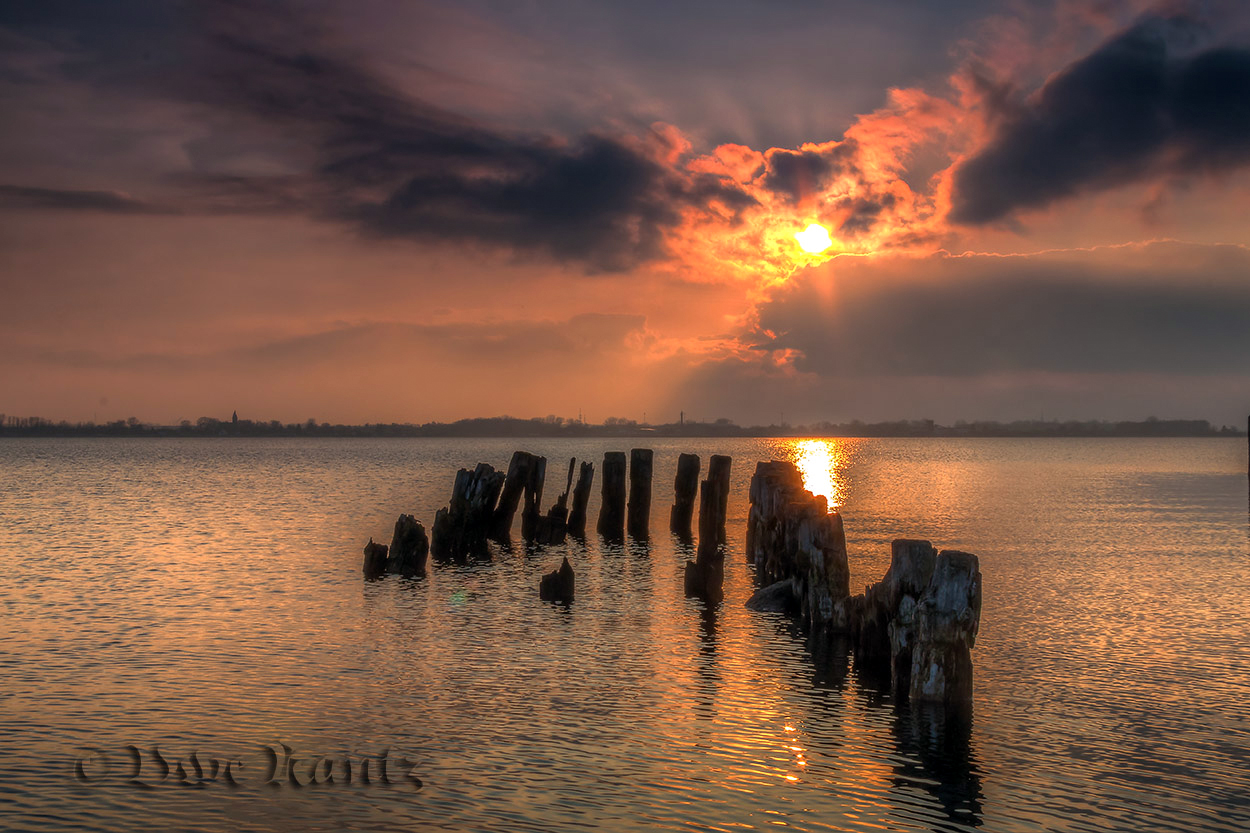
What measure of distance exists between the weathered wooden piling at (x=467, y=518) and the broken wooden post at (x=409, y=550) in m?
2.50

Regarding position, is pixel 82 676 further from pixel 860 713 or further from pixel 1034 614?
pixel 1034 614

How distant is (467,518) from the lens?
3198 centimetres

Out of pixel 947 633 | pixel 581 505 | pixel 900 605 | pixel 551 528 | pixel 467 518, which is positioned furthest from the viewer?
pixel 581 505

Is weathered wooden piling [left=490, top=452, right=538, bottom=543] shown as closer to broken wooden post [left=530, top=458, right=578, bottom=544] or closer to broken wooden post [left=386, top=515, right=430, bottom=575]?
broken wooden post [left=530, top=458, right=578, bottom=544]

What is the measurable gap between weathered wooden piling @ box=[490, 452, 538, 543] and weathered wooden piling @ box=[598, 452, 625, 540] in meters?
4.05

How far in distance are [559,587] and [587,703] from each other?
30.5 feet

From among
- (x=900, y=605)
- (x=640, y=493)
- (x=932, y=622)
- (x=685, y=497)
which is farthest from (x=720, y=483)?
(x=932, y=622)

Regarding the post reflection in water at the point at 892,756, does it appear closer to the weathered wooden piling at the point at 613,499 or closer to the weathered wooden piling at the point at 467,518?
the weathered wooden piling at the point at 467,518

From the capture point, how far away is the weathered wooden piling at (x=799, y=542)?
1975cm

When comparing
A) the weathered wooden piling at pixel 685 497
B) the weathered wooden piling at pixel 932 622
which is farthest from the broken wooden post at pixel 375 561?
the weathered wooden piling at pixel 932 622

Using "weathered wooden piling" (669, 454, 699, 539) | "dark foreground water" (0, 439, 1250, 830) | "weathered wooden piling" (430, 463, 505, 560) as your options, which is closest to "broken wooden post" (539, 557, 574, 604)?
"dark foreground water" (0, 439, 1250, 830)

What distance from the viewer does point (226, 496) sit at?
212 feet

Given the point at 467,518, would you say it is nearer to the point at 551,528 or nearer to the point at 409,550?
the point at 409,550

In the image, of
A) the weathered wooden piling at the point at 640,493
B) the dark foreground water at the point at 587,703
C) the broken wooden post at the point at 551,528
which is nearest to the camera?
the dark foreground water at the point at 587,703
